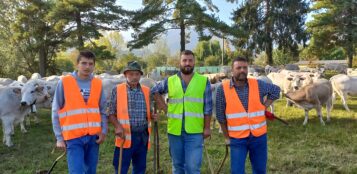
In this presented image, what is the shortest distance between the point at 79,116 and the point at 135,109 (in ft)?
2.69

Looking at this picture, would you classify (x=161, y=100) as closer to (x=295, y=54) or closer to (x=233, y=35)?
(x=233, y=35)

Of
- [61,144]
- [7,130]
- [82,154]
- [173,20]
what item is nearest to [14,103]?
[7,130]

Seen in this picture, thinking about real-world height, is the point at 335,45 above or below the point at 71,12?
below

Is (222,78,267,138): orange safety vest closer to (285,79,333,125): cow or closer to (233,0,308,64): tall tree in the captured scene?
(285,79,333,125): cow

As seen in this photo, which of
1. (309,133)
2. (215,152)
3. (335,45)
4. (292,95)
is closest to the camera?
(215,152)

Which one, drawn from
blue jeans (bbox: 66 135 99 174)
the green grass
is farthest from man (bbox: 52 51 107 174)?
the green grass

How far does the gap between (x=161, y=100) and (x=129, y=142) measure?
79cm

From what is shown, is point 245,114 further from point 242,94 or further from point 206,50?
point 206,50

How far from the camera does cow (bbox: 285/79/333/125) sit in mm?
12320

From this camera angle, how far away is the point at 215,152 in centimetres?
868

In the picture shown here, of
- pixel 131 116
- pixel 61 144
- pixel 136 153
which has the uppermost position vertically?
pixel 131 116

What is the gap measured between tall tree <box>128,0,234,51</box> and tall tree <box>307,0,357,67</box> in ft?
51.6

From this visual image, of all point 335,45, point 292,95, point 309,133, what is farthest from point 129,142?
point 335,45

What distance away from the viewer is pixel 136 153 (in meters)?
5.57
